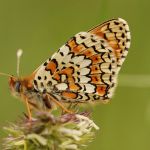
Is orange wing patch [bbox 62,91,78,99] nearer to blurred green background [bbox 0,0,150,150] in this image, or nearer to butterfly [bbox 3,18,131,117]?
butterfly [bbox 3,18,131,117]

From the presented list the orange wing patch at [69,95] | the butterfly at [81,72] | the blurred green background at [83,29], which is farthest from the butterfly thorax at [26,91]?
the blurred green background at [83,29]

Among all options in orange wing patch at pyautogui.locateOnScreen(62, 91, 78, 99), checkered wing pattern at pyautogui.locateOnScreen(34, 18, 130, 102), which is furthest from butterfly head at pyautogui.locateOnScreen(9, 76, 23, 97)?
orange wing patch at pyautogui.locateOnScreen(62, 91, 78, 99)

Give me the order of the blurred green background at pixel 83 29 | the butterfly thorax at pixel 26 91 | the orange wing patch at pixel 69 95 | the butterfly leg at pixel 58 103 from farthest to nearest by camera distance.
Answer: the blurred green background at pixel 83 29, the orange wing patch at pixel 69 95, the butterfly thorax at pixel 26 91, the butterfly leg at pixel 58 103

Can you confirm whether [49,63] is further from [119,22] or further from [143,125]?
[143,125]

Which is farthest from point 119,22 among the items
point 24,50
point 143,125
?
point 24,50

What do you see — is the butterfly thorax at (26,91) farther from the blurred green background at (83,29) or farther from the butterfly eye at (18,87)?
the blurred green background at (83,29)

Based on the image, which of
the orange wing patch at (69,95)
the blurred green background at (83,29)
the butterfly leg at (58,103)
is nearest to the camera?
the butterfly leg at (58,103)

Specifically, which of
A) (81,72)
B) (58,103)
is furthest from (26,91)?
(81,72)
